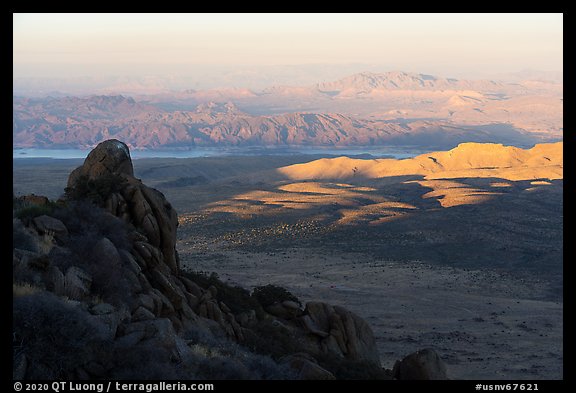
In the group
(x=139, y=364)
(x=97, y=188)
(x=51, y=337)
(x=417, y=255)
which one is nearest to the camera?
(x=51, y=337)

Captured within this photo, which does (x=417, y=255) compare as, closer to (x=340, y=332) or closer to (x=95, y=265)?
(x=340, y=332)

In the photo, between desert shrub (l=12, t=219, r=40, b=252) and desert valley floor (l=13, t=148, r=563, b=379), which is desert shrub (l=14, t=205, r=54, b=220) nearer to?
desert shrub (l=12, t=219, r=40, b=252)

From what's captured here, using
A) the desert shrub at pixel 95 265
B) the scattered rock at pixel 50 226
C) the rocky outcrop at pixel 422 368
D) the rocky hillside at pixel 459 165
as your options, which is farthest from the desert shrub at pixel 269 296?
the rocky hillside at pixel 459 165

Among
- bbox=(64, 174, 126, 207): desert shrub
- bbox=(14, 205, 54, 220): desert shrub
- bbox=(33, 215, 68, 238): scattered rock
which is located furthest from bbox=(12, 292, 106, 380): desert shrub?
bbox=(64, 174, 126, 207): desert shrub

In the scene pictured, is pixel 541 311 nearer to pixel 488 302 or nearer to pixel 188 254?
pixel 488 302

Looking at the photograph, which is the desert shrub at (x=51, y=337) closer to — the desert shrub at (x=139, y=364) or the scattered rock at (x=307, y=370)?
the desert shrub at (x=139, y=364)

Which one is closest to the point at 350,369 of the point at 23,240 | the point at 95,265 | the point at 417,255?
the point at 95,265
